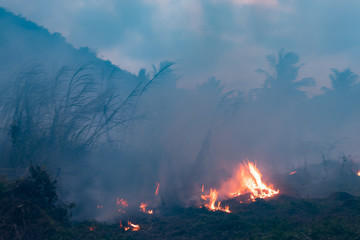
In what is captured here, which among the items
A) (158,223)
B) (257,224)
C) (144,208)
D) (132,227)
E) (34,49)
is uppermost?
(34,49)

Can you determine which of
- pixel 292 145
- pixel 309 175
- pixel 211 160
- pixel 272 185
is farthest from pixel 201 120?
pixel 292 145

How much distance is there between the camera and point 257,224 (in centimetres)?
1221

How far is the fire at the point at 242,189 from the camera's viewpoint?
19.6 meters

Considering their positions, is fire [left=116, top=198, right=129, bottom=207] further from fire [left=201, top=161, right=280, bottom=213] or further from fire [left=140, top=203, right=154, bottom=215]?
fire [left=201, top=161, right=280, bottom=213]

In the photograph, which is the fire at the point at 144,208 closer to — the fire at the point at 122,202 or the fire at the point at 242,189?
the fire at the point at 122,202

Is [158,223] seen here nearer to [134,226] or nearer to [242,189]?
[134,226]

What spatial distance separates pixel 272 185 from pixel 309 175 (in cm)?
767

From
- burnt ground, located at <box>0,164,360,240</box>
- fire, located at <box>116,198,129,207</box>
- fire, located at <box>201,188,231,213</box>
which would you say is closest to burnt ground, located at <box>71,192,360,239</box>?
burnt ground, located at <box>0,164,360,240</box>

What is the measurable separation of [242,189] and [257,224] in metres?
9.82

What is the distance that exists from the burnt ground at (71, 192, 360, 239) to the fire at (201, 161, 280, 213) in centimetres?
227

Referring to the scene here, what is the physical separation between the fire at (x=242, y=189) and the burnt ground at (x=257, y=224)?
2.27 meters

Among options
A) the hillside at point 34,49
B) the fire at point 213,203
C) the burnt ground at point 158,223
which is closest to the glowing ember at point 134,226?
the burnt ground at point 158,223

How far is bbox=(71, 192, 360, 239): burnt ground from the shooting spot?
31.5 ft

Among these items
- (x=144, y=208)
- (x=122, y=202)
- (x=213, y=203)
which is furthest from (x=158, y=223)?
(x=213, y=203)
